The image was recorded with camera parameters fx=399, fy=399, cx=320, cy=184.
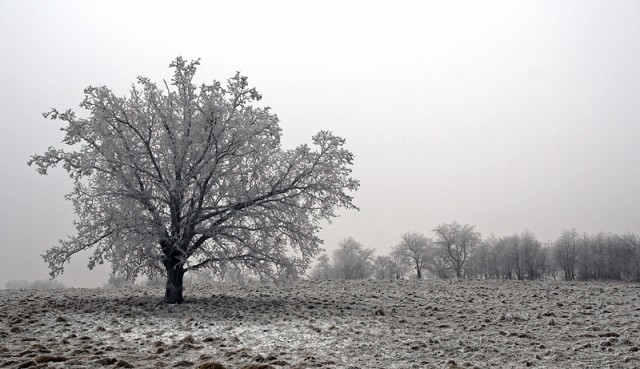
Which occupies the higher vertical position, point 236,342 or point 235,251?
point 235,251

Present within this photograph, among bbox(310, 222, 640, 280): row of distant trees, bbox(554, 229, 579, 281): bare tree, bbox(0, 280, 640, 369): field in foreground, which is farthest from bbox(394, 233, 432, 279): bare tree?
bbox(0, 280, 640, 369): field in foreground

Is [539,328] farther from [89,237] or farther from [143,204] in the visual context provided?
[89,237]

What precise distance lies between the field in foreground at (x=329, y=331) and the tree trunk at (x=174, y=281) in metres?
0.82

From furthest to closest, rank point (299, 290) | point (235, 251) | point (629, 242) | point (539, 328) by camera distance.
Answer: point (629, 242) < point (299, 290) < point (235, 251) < point (539, 328)

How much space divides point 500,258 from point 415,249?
65.4 feet

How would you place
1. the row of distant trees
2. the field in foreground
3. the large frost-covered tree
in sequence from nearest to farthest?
the field in foreground, the large frost-covered tree, the row of distant trees

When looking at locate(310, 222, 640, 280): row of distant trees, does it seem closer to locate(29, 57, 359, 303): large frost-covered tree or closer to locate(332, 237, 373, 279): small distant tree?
locate(332, 237, 373, 279): small distant tree

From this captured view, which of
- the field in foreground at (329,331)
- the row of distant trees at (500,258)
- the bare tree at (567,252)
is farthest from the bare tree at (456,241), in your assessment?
the field in foreground at (329,331)

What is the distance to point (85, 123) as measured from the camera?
62.7 ft

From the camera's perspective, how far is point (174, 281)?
20109 millimetres

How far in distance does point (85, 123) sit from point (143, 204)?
4683mm

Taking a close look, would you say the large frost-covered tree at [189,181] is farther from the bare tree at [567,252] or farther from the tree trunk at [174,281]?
the bare tree at [567,252]

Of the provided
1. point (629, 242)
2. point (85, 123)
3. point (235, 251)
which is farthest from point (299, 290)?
point (629, 242)

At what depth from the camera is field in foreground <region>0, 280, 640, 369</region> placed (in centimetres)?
1022
